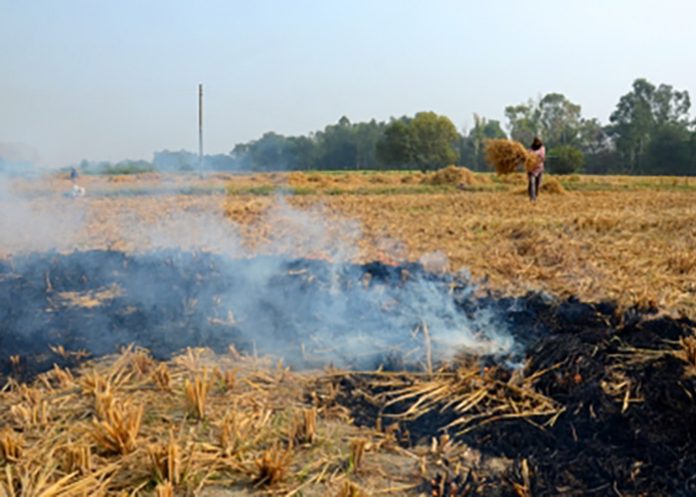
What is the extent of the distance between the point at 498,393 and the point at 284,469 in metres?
1.59

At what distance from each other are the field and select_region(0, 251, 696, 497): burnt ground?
0.05 ft

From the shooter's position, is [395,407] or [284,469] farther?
[395,407]

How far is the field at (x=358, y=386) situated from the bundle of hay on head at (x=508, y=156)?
6016mm

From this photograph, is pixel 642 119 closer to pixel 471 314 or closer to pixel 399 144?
pixel 399 144

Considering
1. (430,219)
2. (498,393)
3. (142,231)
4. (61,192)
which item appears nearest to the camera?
(498,393)

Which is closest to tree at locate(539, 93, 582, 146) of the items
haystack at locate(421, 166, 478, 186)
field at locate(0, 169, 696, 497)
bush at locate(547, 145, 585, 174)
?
bush at locate(547, 145, 585, 174)

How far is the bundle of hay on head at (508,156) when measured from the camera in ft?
46.2

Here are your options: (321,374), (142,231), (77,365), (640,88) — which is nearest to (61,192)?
(142,231)

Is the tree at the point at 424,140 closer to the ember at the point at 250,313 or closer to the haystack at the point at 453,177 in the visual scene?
the haystack at the point at 453,177

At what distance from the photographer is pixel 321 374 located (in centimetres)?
440

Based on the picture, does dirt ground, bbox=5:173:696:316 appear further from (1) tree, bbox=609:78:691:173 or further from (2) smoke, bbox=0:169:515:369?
(1) tree, bbox=609:78:691:173

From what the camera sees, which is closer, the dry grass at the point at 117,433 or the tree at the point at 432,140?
the dry grass at the point at 117,433

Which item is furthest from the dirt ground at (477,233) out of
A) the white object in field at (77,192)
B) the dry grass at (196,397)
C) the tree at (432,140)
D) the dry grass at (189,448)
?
the tree at (432,140)

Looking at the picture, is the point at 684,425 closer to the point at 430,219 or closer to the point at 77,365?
the point at 77,365
